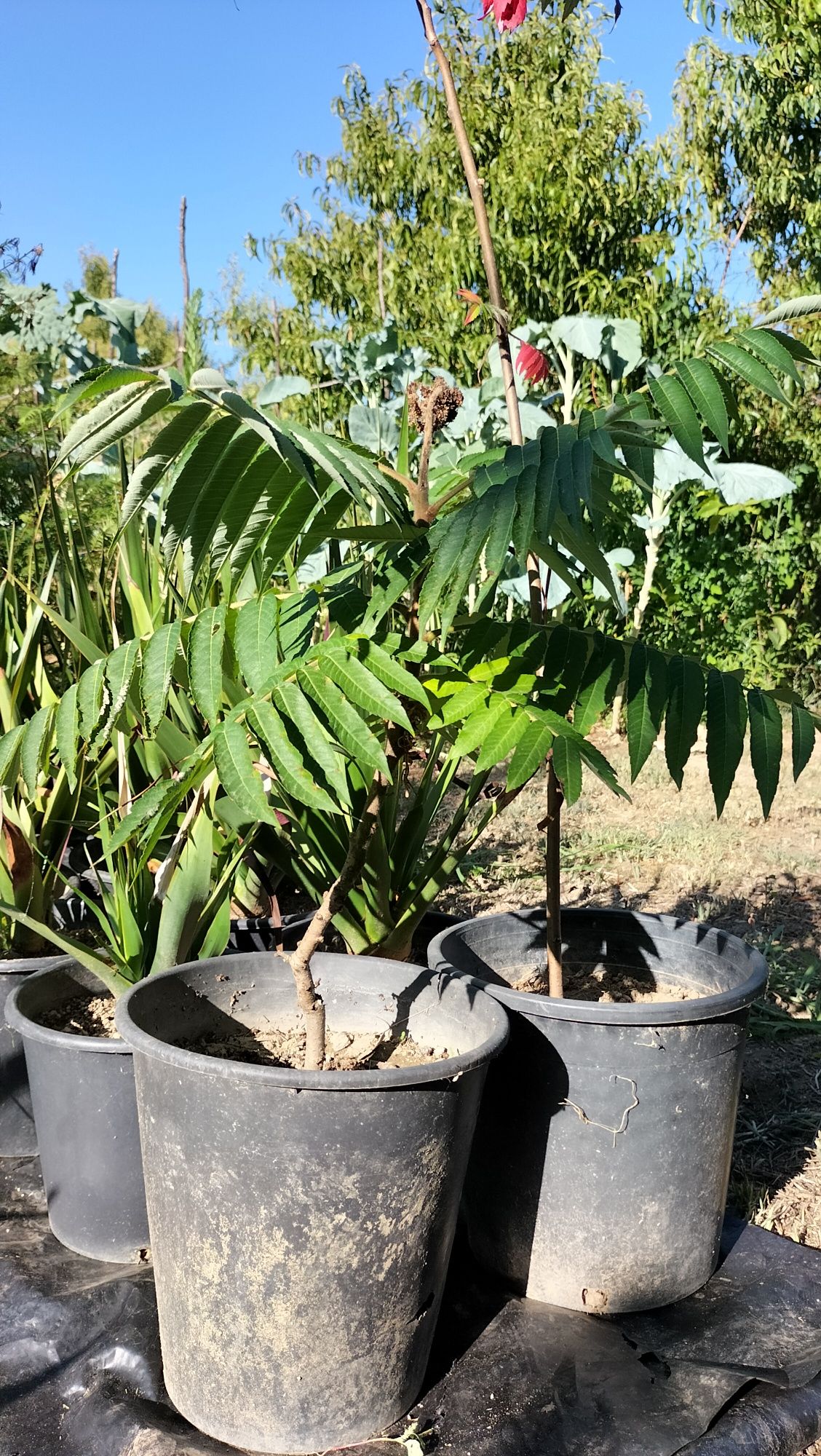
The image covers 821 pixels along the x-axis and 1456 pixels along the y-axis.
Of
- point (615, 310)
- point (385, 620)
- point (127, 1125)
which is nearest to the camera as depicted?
point (385, 620)

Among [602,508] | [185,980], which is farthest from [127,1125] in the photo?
[602,508]

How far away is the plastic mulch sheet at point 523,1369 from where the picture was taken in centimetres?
149

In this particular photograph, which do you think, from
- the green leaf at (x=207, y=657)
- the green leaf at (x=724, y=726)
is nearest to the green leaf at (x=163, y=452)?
the green leaf at (x=207, y=657)

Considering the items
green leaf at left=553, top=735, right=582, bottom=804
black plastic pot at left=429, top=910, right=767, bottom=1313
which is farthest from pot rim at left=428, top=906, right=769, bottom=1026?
green leaf at left=553, top=735, right=582, bottom=804

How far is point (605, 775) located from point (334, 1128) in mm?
594

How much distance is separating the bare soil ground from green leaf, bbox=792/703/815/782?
104 cm

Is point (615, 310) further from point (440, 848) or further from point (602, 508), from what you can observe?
point (602, 508)

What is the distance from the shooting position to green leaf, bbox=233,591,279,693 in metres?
1.28

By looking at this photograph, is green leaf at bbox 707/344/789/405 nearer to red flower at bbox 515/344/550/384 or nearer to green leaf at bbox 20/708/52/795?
red flower at bbox 515/344/550/384

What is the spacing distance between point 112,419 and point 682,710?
89 cm

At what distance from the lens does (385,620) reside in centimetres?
169

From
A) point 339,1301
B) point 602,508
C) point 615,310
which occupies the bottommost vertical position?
point 339,1301

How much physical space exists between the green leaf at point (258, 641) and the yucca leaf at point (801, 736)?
0.82m

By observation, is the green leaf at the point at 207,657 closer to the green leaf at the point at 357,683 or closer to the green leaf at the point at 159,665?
the green leaf at the point at 159,665
